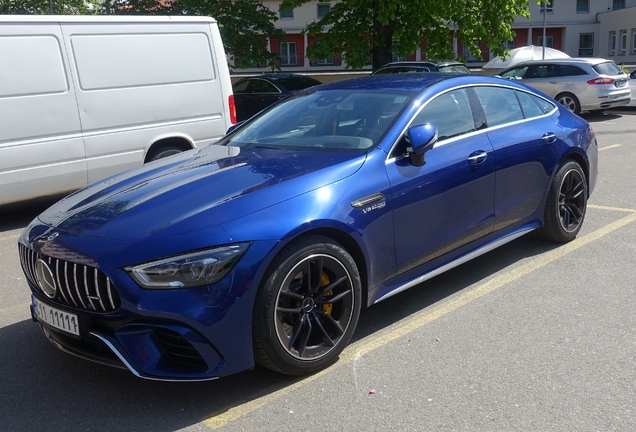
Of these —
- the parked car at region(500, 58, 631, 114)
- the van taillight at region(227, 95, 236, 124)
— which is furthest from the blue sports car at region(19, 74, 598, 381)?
the parked car at region(500, 58, 631, 114)

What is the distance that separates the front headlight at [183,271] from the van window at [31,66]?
16.1ft

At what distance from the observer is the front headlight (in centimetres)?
317

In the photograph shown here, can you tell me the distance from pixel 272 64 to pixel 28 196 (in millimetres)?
16321

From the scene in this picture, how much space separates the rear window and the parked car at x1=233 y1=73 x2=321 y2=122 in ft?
23.1

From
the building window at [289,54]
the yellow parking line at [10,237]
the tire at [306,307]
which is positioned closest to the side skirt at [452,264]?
the tire at [306,307]

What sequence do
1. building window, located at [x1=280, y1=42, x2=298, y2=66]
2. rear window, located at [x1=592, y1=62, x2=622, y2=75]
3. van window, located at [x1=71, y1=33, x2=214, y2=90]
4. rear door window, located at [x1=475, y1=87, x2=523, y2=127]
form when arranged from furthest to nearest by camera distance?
building window, located at [x1=280, y1=42, x2=298, y2=66]
rear window, located at [x1=592, y1=62, x2=622, y2=75]
van window, located at [x1=71, y1=33, x2=214, y2=90]
rear door window, located at [x1=475, y1=87, x2=523, y2=127]

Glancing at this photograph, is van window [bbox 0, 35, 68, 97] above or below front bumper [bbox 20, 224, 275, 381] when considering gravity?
above

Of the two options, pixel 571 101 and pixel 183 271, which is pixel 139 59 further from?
pixel 571 101

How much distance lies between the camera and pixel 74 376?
3.74m

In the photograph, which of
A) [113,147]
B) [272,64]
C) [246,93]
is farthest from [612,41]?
[113,147]

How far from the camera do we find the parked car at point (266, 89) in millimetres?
16641

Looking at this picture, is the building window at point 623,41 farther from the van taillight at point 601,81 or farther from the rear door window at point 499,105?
the rear door window at point 499,105

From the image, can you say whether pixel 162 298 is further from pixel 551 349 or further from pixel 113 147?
pixel 113 147

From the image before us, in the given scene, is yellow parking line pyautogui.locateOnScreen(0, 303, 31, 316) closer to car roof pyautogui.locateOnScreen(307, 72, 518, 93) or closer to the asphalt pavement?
the asphalt pavement
